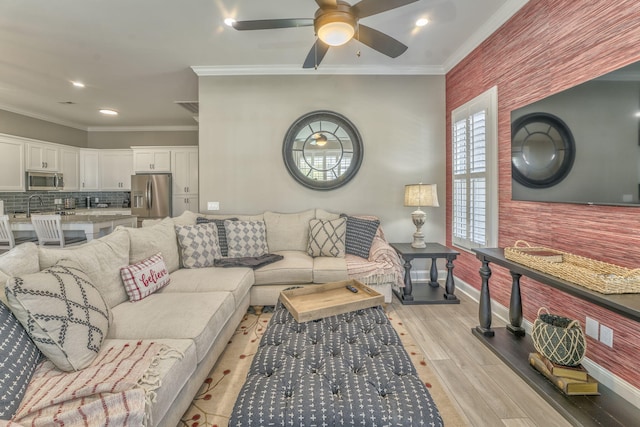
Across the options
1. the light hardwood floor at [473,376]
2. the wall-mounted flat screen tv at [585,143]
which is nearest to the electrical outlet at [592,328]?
the light hardwood floor at [473,376]

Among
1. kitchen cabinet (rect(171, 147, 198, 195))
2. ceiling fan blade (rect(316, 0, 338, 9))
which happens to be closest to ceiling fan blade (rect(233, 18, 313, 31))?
ceiling fan blade (rect(316, 0, 338, 9))

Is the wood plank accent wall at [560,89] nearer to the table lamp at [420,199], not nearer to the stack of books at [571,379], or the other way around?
the stack of books at [571,379]

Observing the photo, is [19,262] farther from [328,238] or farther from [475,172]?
[475,172]

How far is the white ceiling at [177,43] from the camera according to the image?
2652mm

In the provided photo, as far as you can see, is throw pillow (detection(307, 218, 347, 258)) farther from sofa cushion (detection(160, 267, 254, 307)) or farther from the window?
the window

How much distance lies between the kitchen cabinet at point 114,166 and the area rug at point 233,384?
592 centimetres

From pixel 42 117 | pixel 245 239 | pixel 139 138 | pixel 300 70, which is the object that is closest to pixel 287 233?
pixel 245 239

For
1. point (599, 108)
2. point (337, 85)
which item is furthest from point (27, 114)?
point (599, 108)

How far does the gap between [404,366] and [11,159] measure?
7.23 metres

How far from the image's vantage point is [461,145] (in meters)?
3.56

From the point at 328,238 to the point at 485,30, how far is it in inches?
107

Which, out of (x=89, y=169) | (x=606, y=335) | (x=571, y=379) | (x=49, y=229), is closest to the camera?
(x=571, y=379)

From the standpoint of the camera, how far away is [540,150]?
222 cm

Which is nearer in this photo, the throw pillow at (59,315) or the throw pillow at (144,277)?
the throw pillow at (59,315)
